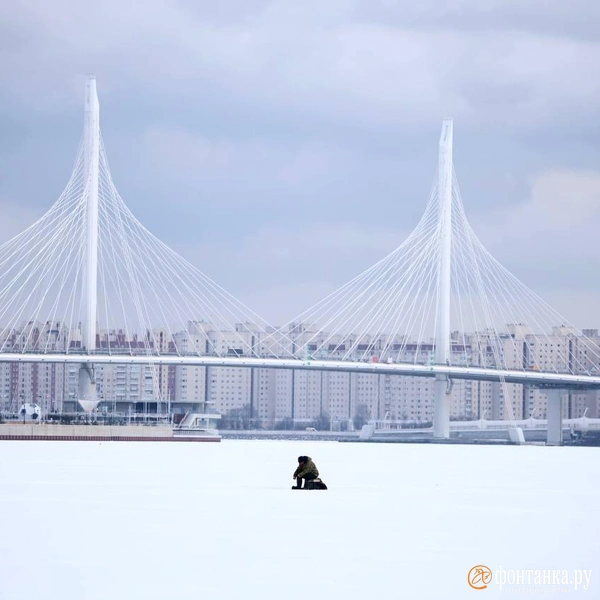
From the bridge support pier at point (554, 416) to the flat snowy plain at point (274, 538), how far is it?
45786 mm

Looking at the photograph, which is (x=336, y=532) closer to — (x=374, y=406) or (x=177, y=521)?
(x=177, y=521)

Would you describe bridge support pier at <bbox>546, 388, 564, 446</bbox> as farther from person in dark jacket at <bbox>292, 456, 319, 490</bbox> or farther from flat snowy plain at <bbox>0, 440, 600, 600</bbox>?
person in dark jacket at <bbox>292, 456, 319, 490</bbox>

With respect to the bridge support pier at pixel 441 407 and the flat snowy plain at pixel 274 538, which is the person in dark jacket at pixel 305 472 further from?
the bridge support pier at pixel 441 407

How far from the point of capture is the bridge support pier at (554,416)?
6612 cm

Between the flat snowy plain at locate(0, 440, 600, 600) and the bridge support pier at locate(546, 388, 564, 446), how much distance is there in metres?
45.8

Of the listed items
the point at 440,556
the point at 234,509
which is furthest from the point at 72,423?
the point at 440,556

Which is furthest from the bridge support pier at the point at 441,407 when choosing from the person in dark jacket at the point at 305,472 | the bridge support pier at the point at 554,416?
the person in dark jacket at the point at 305,472

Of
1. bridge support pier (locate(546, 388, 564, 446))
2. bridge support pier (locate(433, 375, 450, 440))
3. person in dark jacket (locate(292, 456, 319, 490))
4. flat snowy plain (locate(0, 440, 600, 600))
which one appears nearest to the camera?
flat snowy plain (locate(0, 440, 600, 600))

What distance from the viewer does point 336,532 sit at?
12695mm

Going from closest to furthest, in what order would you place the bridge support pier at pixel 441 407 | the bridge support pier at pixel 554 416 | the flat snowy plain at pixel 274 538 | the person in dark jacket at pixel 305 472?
the flat snowy plain at pixel 274 538 → the person in dark jacket at pixel 305 472 → the bridge support pier at pixel 441 407 → the bridge support pier at pixel 554 416

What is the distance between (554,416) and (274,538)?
57453 mm

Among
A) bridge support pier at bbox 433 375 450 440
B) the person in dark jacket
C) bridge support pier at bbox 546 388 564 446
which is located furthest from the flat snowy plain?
bridge support pier at bbox 546 388 564 446

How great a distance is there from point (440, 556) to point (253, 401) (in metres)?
112

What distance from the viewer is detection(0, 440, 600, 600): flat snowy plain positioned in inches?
377
